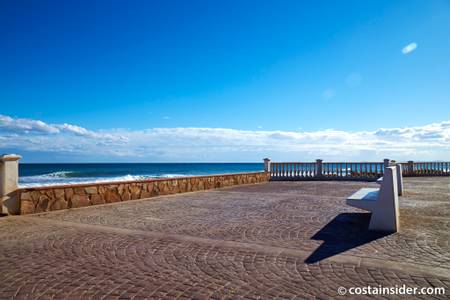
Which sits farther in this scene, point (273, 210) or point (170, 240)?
point (273, 210)

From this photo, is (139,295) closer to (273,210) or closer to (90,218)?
(90,218)

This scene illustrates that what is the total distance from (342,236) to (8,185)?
6.75 metres

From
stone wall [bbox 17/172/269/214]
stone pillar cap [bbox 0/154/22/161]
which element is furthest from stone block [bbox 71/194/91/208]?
stone pillar cap [bbox 0/154/22/161]

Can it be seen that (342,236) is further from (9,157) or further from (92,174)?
(92,174)

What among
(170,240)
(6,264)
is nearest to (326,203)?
(170,240)

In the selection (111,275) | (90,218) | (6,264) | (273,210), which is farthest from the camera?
(273,210)

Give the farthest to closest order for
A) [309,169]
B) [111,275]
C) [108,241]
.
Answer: [309,169], [108,241], [111,275]

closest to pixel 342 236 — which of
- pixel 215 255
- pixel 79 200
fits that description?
pixel 215 255

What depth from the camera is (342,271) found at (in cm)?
321

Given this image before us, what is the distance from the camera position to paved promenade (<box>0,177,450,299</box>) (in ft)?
9.43

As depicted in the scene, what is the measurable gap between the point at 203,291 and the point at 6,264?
241 cm

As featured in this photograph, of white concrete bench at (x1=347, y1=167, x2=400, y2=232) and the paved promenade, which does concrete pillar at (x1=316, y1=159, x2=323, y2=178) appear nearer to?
the paved promenade

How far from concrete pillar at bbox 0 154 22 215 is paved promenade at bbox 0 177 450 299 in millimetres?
413

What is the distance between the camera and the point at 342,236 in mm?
4680
